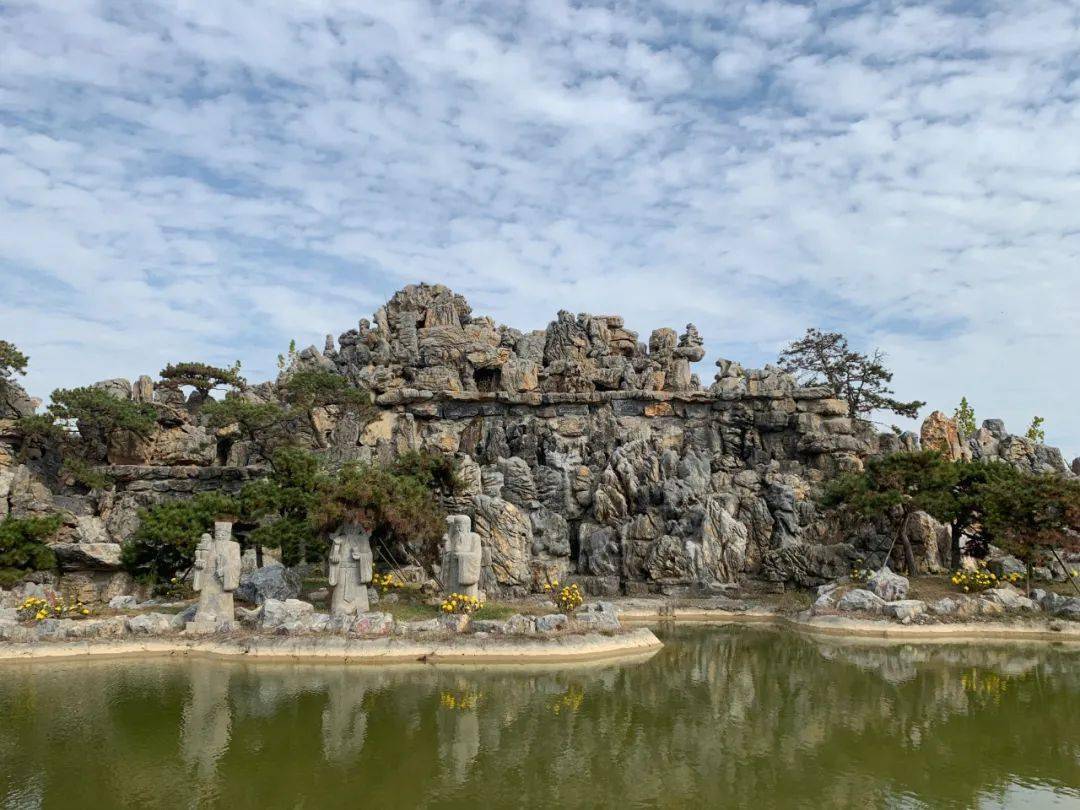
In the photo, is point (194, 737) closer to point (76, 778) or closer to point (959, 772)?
point (76, 778)

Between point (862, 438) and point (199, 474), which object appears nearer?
point (199, 474)

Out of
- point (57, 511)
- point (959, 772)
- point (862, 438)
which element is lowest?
point (959, 772)

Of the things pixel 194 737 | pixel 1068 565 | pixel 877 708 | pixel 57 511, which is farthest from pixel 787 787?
pixel 57 511

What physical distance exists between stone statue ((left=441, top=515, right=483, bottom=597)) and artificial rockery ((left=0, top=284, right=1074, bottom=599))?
736cm

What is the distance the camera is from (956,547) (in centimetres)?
3619

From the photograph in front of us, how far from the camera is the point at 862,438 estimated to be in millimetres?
46750

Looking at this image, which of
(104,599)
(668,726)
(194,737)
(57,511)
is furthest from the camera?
(57,511)

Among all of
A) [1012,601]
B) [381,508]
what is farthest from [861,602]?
[381,508]

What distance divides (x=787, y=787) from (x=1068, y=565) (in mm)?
31086

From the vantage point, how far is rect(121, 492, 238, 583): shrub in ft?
91.7

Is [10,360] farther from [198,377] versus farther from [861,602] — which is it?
[861,602]

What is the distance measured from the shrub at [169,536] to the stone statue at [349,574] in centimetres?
659

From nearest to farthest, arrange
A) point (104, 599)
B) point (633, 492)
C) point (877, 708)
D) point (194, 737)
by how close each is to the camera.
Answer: point (194, 737), point (877, 708), point (104, 599), point (633, 492)

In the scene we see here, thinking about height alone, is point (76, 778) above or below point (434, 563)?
below
